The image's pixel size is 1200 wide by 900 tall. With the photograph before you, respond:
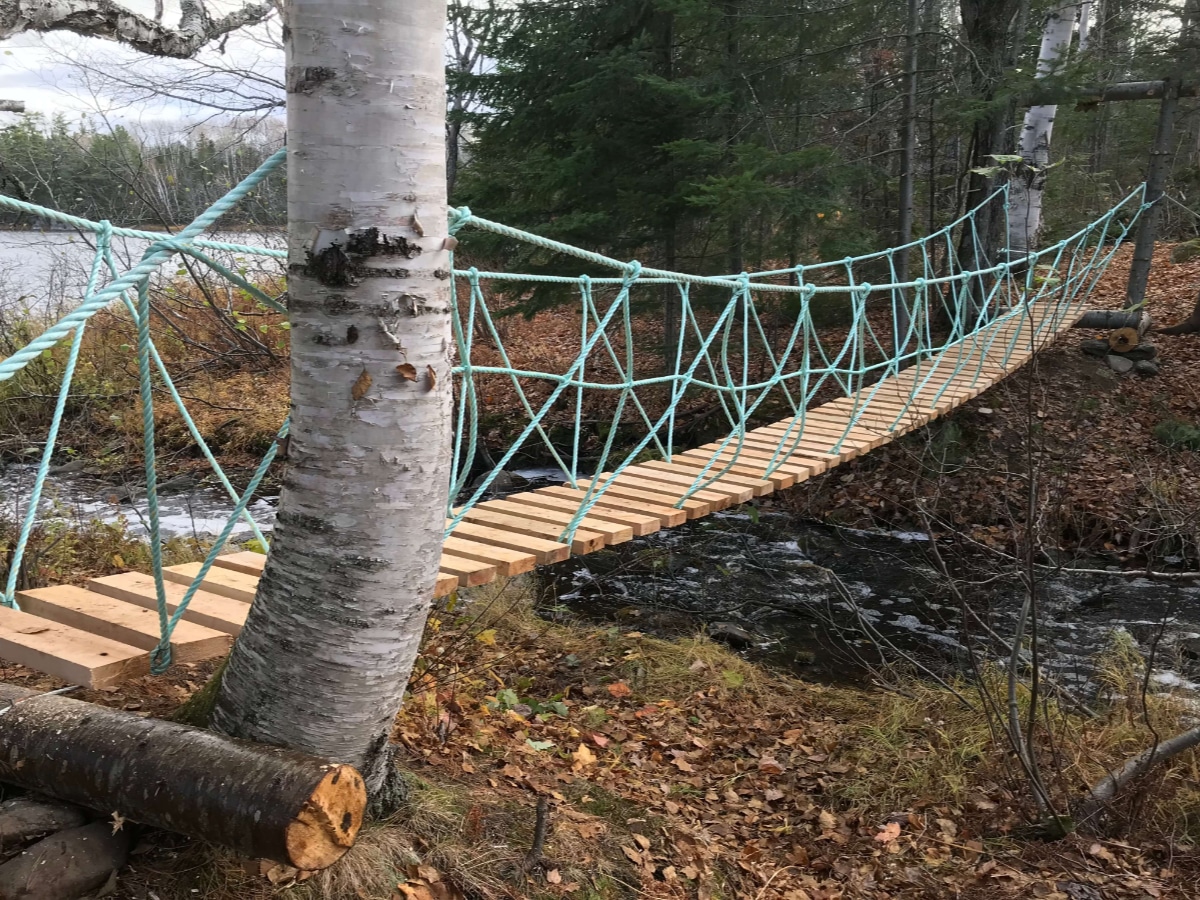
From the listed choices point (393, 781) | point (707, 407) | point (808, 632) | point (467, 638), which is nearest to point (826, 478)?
point (707, 407)

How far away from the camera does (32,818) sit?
115cm

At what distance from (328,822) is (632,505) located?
4.29 ft

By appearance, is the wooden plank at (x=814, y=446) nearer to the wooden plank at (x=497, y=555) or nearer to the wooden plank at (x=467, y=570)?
the wooden plank at (x=497, y=555)

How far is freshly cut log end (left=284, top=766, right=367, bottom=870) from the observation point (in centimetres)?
105

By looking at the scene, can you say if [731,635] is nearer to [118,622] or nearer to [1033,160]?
[118,622]

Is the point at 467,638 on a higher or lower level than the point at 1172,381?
lower

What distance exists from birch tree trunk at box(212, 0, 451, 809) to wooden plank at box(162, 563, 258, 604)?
32 cm

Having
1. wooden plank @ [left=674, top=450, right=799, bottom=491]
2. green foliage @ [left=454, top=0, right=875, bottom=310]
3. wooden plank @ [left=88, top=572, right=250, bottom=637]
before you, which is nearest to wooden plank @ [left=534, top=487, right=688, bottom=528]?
wooden plank @ [left=674, top=450, right=799, bottom=491]

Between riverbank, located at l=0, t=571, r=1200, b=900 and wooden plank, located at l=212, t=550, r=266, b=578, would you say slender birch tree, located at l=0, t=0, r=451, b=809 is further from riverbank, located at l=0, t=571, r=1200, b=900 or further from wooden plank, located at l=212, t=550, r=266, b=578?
wooden plank, located at l=212, t=550, r=266, b=578

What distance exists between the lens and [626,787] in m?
2.22

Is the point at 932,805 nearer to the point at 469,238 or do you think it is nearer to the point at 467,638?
the point at 467,638

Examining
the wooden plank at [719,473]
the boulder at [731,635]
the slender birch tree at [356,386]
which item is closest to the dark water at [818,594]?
the boulder at [731,635]

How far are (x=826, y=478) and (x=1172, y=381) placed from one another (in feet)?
7.32

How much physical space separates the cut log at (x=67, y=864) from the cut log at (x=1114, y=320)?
19.7 ft
